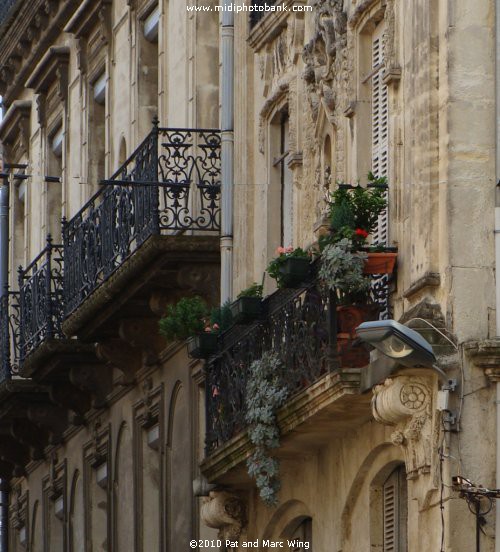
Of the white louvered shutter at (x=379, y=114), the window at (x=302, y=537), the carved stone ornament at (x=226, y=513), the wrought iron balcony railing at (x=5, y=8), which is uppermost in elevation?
the wrought iron balcony railing at (x=5, y=8)

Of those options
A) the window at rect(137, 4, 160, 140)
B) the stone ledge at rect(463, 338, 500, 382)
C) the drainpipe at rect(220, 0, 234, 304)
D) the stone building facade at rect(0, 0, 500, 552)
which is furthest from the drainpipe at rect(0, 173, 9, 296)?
the stone ledge at rect(463, 338, 500, 382)

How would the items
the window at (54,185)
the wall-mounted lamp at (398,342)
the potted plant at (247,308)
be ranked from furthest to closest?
1. the window at (54,185)
2. the potted plant at (247,308)
3. the wall-mounted lamp at (398,342)

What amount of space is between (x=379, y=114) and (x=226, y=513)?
4.70 meters

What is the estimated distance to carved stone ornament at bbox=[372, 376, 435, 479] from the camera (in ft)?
60.2

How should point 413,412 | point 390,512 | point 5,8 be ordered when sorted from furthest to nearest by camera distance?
point 5,8 < point 390,512 < point 413,412

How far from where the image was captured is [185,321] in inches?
949

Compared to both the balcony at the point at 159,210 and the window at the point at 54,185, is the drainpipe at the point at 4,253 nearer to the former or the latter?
the window at the point at 54,185

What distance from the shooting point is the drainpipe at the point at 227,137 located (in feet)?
80.7

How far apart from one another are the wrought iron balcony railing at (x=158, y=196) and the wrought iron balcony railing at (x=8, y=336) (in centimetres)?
500

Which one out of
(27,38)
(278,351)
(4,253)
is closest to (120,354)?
(278,351)

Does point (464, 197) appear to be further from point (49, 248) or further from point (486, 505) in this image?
point (49, 248)

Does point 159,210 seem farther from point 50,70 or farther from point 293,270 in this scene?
point 50,70

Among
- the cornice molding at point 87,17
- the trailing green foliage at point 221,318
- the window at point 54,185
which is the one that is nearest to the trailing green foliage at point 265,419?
the trailing green foliage at point 221,318

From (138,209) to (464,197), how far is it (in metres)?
7.60
